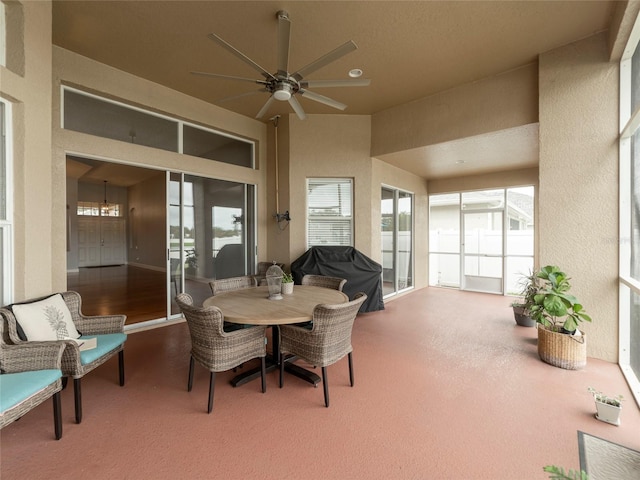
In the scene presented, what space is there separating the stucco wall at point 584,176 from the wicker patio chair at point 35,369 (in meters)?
4.60

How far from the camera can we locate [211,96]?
4.42 metres

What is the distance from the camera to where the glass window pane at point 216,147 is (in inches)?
179

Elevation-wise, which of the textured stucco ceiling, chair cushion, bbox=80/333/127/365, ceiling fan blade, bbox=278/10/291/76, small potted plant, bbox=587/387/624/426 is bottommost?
small potted plant, bbox=587/387/624/426

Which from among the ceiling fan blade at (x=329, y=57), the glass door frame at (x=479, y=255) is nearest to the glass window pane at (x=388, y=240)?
the glass door frame at (x=479, y=255)

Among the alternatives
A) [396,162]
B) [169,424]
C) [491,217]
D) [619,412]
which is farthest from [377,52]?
[491,217]

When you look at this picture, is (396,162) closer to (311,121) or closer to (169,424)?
(311,121)

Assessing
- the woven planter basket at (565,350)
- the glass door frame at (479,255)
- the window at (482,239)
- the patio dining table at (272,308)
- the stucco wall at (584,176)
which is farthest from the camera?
the glass door frame at (479,255)

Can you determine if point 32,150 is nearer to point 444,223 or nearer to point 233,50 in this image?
point 233,50

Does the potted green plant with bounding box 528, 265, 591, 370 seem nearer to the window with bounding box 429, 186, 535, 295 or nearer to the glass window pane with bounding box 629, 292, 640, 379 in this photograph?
the glass window pane with bounding box 629, 292, 640, 379

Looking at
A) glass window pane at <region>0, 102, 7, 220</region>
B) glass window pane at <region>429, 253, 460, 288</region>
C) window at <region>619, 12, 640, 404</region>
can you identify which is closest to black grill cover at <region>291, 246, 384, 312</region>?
window at <region>619, 12, 640, 404</region>

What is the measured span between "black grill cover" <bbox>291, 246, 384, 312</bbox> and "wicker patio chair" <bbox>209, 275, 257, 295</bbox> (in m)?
1.12

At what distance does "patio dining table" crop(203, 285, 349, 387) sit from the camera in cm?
222

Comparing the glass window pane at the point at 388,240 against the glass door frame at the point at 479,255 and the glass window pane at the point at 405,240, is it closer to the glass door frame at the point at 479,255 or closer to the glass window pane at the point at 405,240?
Answer: the glass window pane at the point at 405,240

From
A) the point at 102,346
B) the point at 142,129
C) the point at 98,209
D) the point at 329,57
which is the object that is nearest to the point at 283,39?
the point at 329,57
